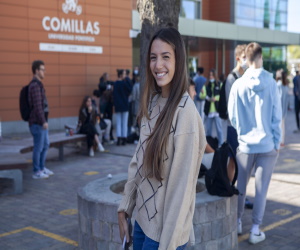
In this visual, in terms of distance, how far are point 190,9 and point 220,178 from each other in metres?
24.5

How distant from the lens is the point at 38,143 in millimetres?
7734

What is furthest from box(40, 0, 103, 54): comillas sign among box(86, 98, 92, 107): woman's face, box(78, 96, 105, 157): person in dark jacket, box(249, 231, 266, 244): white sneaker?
box(249, 231, 266, 244): white sneaker

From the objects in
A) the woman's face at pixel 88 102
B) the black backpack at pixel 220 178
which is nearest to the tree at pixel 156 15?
the black backpack at pixel 220 178

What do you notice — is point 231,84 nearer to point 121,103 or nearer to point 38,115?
point 38,115

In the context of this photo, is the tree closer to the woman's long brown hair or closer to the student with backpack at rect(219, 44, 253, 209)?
the student with backpack at rect(219, 44, 253, 209)

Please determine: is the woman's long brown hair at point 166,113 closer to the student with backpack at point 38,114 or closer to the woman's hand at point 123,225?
the woman's hand at point 123,225

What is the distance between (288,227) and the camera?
16.7 ft

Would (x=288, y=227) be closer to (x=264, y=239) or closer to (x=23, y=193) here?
(x=264, y=239)

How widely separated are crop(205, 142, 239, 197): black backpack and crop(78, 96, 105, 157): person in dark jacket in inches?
249

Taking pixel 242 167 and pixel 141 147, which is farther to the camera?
pixel 242 167

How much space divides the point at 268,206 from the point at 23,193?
13.3ft

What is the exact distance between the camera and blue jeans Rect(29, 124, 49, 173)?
299 inches

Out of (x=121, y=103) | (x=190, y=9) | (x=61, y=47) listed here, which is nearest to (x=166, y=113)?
(x=121, y=103)

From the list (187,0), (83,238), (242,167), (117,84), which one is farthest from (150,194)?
(187,0)
